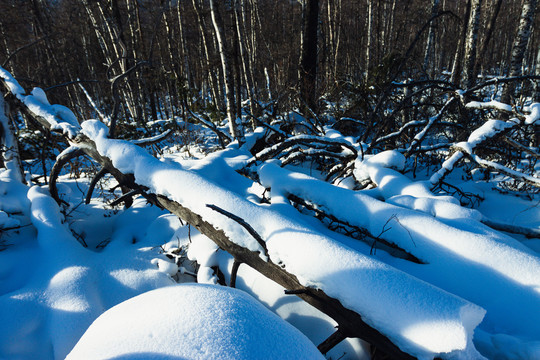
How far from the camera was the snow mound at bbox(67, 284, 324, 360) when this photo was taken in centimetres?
85

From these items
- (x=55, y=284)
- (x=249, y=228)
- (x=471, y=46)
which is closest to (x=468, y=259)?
(x=249, y=228)

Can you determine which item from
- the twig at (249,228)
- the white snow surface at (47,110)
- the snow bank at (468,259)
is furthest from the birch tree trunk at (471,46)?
the white snow surface at (47,110)

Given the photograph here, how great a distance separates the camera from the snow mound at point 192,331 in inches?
33.7

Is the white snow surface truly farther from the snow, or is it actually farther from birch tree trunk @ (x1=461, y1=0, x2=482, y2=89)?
birch tree trunk @ (x1=461, y1=0, x2=482, y2=89)

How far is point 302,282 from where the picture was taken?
1.38 meters

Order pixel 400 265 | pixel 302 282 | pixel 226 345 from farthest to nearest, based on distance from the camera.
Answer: pixel 400 265 < pixel 302 282 < pixel 226 345

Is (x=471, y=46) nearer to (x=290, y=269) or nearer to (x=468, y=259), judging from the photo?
(x=468, y=259)

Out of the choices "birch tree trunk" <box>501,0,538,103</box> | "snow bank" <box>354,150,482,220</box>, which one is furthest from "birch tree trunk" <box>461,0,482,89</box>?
"snow bank" <box>354,150,482,220</box>

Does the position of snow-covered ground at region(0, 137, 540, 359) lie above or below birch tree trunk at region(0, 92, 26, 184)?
below

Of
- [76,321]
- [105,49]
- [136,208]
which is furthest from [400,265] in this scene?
[105,49]

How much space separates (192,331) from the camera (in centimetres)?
90

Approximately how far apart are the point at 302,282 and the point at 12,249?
2380 mm

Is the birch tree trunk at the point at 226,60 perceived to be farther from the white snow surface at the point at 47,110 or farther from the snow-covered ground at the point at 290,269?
the white snow surface at the point at 47,110

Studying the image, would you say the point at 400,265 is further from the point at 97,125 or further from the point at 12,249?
the point at 12,249
